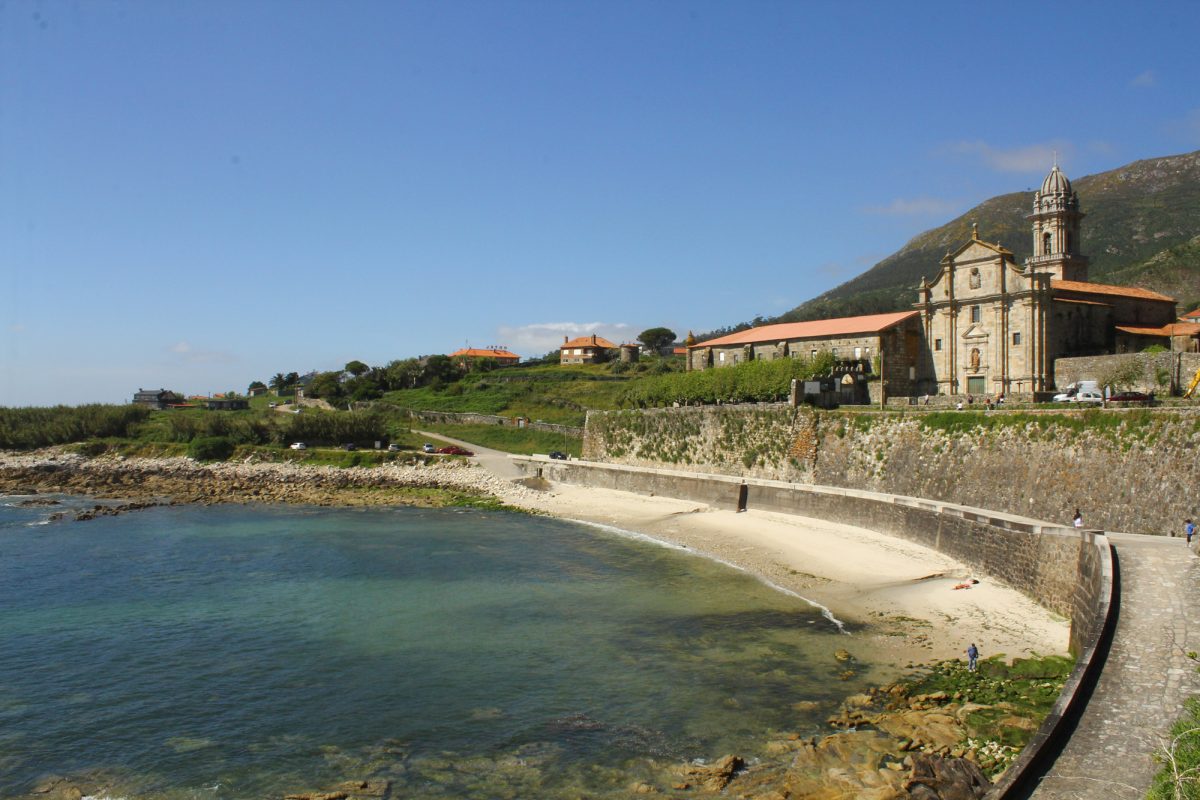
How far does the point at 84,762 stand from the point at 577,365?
300 feet

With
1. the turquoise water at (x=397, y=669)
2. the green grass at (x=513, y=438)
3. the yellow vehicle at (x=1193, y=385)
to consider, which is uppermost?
Result: the yellow vehicle at (x=1193, y=385)

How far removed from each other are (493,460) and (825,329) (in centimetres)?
2509

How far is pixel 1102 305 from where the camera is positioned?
4519 cm

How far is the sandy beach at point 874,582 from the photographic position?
20500 millimetres

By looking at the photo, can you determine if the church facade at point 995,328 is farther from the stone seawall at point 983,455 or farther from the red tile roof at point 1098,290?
the stone seawall at point 983,455

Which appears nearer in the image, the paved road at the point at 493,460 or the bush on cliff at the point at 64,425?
the paved road at the point at 493,460

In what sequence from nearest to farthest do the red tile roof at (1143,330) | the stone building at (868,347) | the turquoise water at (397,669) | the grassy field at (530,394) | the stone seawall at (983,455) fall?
the turquoise water at (397,669) < the stone seawall at (983,455) < the red tile roof at (1143,330) < the stone building at (868,347) < the grassy field at (530,394)

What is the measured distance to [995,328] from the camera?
43844 millimetres

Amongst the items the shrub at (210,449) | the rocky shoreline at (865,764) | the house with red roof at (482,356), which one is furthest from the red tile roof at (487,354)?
the rocky shoreline at (865,764)

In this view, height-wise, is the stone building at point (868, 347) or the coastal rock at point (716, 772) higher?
the stone building at point (868, 347)

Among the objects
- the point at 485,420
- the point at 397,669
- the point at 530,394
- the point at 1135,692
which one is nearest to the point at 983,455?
the point at 1135,692

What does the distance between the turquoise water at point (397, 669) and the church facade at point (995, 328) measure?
21.3 m

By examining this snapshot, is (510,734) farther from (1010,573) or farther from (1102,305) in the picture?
(1102,305)

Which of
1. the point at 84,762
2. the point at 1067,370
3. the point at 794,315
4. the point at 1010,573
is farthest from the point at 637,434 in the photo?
the point at 794,315
